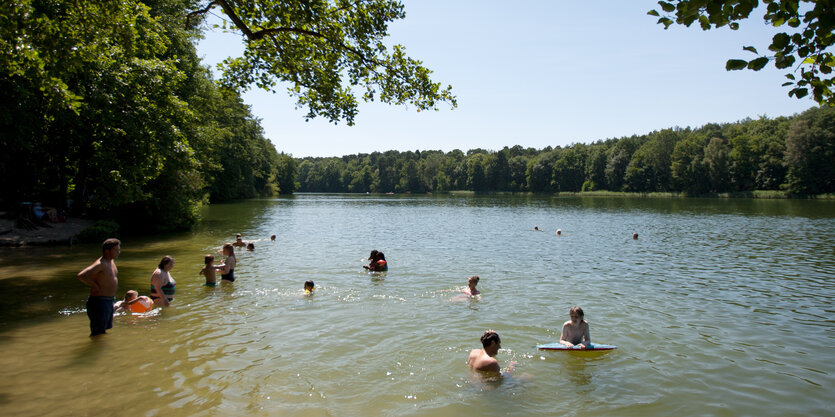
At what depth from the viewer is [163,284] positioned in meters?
12.5

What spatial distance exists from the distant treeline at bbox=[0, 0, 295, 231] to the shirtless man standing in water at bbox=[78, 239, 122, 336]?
224 inches

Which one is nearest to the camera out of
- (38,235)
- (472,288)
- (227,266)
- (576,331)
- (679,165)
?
(576,331)

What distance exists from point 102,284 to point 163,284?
381 cm

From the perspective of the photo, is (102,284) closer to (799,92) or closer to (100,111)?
(799,92)

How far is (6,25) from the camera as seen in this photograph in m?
10.9

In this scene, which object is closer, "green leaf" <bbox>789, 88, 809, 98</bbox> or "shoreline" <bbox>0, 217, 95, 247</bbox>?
"green leaf" <bbox>789, 88, 809, 98</bbox>

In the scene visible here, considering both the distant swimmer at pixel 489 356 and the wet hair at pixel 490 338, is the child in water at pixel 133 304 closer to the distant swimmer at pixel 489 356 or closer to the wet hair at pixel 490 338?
the distant swimmer at pixel 489 356

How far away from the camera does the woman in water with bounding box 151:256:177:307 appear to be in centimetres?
1200

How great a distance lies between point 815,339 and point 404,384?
9.54m

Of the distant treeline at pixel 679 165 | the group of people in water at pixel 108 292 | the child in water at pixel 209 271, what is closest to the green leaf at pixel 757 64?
the group of people in water at pixel 108 292

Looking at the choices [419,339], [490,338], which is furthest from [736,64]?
[419,339]

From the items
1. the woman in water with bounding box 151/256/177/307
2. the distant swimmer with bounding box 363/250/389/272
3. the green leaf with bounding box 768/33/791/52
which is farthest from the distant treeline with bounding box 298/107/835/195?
the woman in water with bounding box 151/256/177/307

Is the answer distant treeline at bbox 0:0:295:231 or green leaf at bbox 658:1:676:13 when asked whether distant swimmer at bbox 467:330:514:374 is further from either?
distant treeline at bbox 0:0:295:231

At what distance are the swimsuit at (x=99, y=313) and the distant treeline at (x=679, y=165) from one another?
105 m
